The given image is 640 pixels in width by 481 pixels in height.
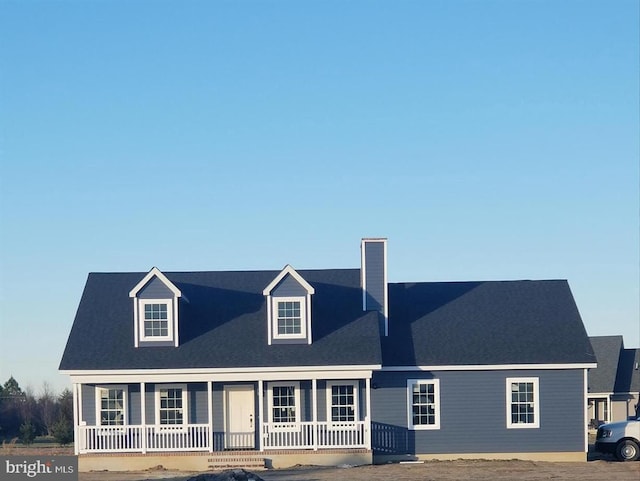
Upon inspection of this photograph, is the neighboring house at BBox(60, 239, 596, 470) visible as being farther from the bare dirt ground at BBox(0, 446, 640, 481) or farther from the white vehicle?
the white vehicle

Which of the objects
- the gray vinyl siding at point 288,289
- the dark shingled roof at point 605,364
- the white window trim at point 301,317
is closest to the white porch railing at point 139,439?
the white window trim at point 301,317

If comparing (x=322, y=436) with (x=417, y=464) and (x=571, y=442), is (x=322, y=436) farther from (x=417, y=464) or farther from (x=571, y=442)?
(x=571, y=442)

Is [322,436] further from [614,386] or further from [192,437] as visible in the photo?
[614,386]

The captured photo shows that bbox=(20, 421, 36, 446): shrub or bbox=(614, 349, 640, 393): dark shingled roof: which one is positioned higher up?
bbox=(614, 349, 640, 393): dark shingled roof

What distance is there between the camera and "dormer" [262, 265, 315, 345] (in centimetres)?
3325

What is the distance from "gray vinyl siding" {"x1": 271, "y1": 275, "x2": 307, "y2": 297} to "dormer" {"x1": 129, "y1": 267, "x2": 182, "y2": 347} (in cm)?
315

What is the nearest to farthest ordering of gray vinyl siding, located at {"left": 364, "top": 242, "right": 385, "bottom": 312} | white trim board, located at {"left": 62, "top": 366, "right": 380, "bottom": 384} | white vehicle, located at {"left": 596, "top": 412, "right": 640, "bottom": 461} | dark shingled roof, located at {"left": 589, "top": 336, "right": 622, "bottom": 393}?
1. white trim board, located at {"left": 62, "top": 366, "right": 380, "bottom": 384}
2. white vehicle, located at {"left": 596, "top": 412, "right": 640, "bottom": 461}
3. gray vinyl siding, located at {"left": 364, "top": 242, "right": 385, "bottom": 312}
4. dark shingled roof, located at {"left": 589, "top": 336, "right": 622, "bottom": 393}

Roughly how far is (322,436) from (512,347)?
274 inches

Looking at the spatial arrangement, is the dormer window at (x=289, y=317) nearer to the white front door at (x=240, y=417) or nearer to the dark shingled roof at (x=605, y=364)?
the white front door at (x=240, y=417)

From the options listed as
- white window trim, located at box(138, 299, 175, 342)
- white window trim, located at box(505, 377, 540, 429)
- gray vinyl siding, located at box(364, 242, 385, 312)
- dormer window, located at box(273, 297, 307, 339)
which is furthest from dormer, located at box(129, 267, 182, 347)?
white window trim, located at box(505, 377, 540, 429)

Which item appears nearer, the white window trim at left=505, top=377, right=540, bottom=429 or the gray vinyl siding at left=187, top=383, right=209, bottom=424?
the gray vinyl siding at left=187, top=383, right=209, bottom=424

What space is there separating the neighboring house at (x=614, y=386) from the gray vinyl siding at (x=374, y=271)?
70.6ft

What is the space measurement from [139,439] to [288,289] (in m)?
6.67

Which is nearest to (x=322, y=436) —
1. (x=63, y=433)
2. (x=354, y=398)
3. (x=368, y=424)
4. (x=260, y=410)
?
(x=368, y=424)
